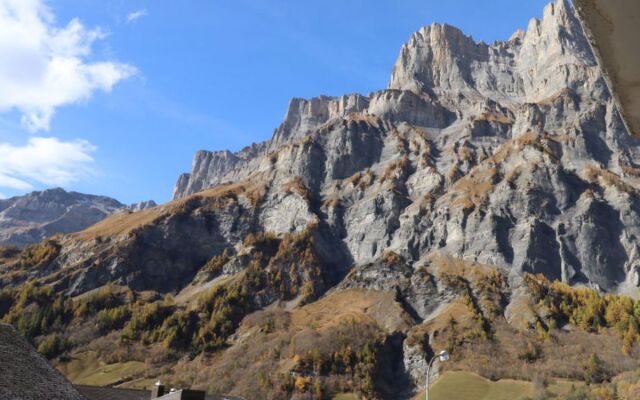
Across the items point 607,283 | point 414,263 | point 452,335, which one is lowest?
point 452,335

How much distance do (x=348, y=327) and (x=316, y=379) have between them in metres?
25.8

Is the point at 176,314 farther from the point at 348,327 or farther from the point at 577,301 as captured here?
the point at 577,301

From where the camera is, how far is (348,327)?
527 ft

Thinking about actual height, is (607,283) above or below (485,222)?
below

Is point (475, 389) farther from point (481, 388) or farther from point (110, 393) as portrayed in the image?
point (110, 393)

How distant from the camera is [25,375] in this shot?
939 inches

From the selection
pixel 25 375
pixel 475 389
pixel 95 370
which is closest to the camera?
pixel 25 375

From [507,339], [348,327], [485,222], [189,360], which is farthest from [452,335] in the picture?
[189,360]

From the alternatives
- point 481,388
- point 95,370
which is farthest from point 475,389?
point 95,370

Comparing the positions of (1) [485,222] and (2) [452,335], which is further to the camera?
(1) [485,222]

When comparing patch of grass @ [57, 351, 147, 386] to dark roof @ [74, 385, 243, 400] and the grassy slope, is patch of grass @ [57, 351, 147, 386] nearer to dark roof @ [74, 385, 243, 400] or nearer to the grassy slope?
the grassy slope

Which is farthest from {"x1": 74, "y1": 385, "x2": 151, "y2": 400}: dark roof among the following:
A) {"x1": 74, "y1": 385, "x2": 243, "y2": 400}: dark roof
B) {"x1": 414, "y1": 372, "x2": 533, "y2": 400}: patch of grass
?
{"x1": 414, "y1": 372, "x2": 533, "y2": 400}: patch of grass

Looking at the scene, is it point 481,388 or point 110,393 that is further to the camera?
point 481,388

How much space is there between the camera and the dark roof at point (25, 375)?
22828 mm
